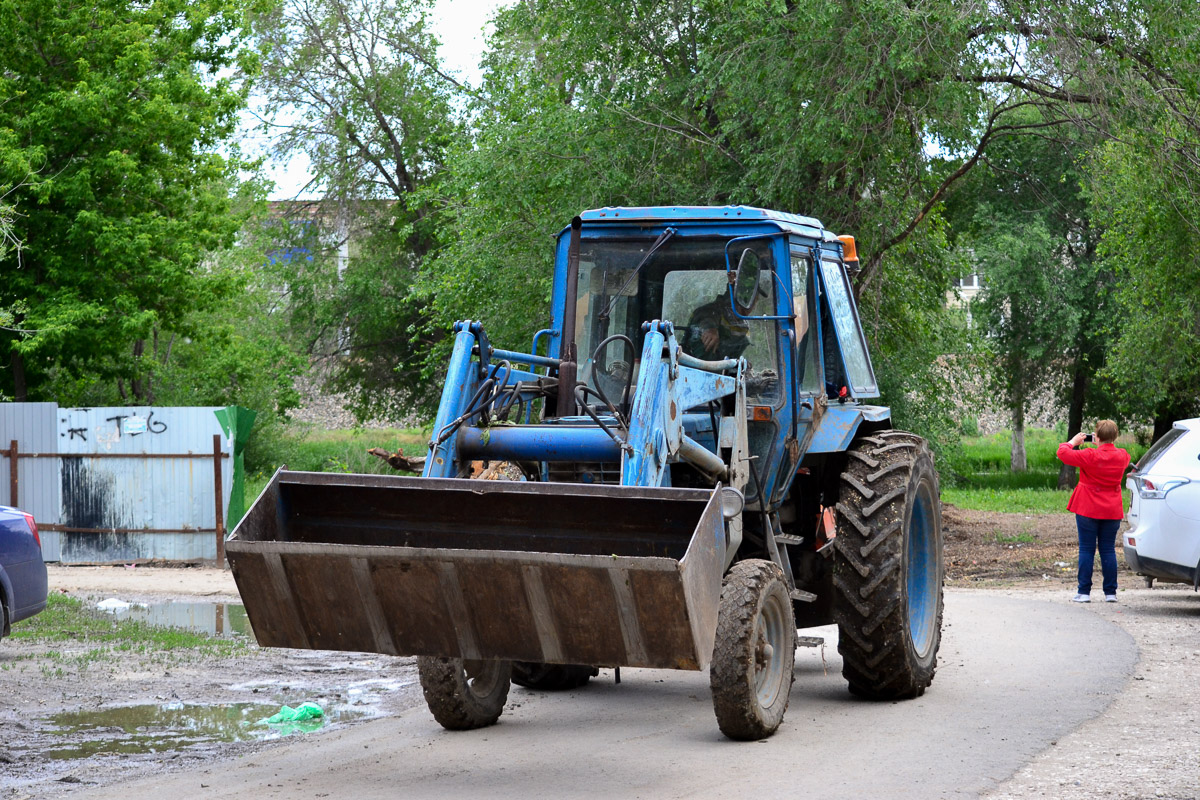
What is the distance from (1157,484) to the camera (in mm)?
12328

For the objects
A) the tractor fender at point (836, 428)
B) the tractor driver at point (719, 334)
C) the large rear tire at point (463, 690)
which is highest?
the tractor driver at point (719, 334)

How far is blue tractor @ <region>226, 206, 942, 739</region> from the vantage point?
6031 mm

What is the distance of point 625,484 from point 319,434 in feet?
159

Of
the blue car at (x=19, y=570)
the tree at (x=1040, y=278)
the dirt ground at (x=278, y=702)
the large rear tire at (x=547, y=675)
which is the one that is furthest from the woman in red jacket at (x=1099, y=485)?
the tree at (x=1040, y=278)

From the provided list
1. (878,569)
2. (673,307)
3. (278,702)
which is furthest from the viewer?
(278,702)

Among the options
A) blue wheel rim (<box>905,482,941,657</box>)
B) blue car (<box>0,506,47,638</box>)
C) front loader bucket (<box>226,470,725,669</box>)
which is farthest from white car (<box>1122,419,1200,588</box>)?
blue car (<box>0,506,47,638</box>)

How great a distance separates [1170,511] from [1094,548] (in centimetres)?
124

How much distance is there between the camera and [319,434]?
5362 cm

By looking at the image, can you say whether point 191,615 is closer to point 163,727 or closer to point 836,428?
point 163,727

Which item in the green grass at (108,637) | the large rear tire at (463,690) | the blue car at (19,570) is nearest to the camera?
the large rear tire at (463,690)

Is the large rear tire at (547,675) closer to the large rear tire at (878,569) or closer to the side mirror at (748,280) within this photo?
the large rear tire at (878,569)

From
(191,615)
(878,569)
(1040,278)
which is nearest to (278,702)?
(878,569)

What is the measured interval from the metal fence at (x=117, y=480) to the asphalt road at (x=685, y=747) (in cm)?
997

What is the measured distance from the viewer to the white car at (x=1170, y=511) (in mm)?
12070
